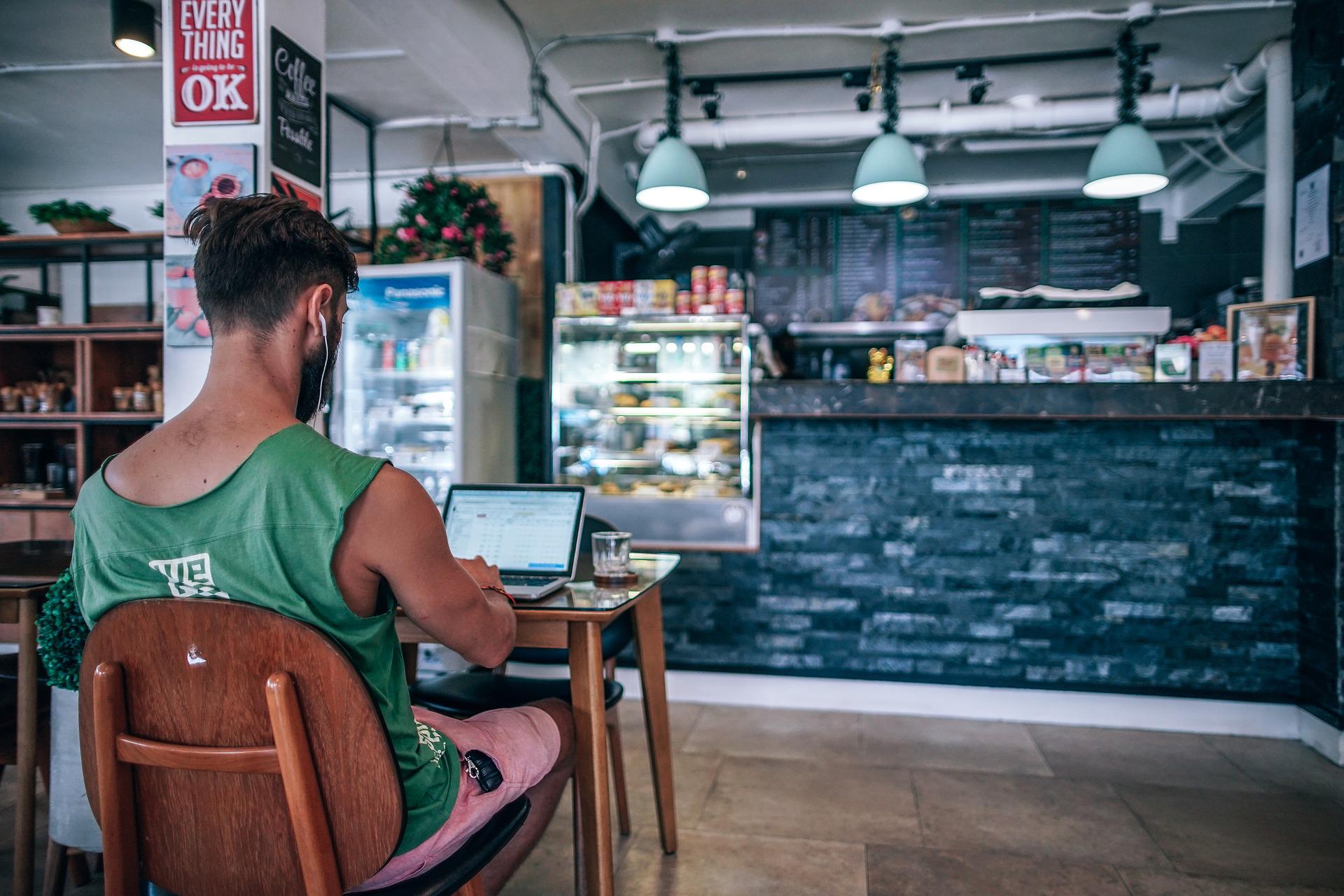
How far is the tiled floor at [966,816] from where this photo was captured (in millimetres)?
2334

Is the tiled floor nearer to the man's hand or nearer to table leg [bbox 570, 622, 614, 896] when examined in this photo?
table leg [bbox 570, 622, 614, 896]

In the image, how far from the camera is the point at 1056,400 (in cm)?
348

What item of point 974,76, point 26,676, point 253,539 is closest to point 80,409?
point 26,676

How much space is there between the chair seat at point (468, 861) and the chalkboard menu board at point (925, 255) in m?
5.14

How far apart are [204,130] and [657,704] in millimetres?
2427

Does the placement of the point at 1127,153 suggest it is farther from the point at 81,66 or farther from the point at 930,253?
the point at 81,66

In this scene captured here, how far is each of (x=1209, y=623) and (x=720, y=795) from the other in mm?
2299

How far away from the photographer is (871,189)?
422 cm

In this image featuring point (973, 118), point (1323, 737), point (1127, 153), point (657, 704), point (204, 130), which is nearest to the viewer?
point (657, 704)

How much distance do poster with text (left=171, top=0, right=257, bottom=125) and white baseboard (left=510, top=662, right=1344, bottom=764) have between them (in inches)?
97.1

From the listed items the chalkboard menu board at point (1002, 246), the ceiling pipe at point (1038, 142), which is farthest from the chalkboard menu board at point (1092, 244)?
the ceiling pipe at point (1038, 142)

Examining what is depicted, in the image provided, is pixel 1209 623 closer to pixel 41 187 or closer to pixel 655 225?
pixel 655 225

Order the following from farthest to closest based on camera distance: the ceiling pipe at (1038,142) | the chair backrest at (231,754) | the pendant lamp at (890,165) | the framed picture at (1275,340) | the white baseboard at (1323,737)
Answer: the ceiling pipe at (1038,142) < the pendant lamp at (890,165) < the framed picture at (1275,340) < the white baseboard at (1323,737) < the chair backrest at (231,754)

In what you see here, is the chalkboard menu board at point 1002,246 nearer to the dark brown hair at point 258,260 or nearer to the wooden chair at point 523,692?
the wooden chair at point 523,692
